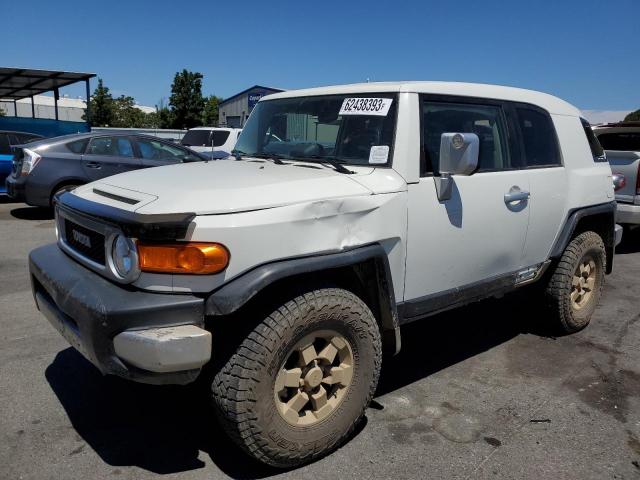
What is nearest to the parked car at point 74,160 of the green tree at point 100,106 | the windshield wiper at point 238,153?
the windshield wiper at point 238,153

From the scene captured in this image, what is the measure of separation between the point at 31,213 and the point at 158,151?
274cm

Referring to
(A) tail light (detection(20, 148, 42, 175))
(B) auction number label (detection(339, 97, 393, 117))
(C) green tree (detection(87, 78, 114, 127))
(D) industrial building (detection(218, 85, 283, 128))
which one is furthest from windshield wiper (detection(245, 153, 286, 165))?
(C) green tree (detection(87, 78, 114, 127))

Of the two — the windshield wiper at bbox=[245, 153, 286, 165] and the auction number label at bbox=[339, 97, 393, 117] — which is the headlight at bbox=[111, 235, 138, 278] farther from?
the auction number label at bbox=[339, 97, 393, 117]

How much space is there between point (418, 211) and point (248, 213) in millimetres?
1047

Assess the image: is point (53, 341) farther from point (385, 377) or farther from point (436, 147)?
point (436, 147)

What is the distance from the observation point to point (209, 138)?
14352 mm

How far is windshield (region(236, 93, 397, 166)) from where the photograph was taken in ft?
10.1

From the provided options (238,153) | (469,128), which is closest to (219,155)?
(238,153)

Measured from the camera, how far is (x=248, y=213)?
2385mm

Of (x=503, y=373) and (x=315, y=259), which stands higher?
(x=315, y=259)

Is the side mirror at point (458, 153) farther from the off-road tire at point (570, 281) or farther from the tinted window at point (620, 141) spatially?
the tinted window at point (620, 141)

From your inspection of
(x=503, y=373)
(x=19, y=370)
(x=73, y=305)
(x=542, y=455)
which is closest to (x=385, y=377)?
(x=503, y=373)

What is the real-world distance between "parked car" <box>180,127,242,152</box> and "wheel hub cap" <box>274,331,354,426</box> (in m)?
10.5

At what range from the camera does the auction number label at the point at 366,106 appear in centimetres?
311
